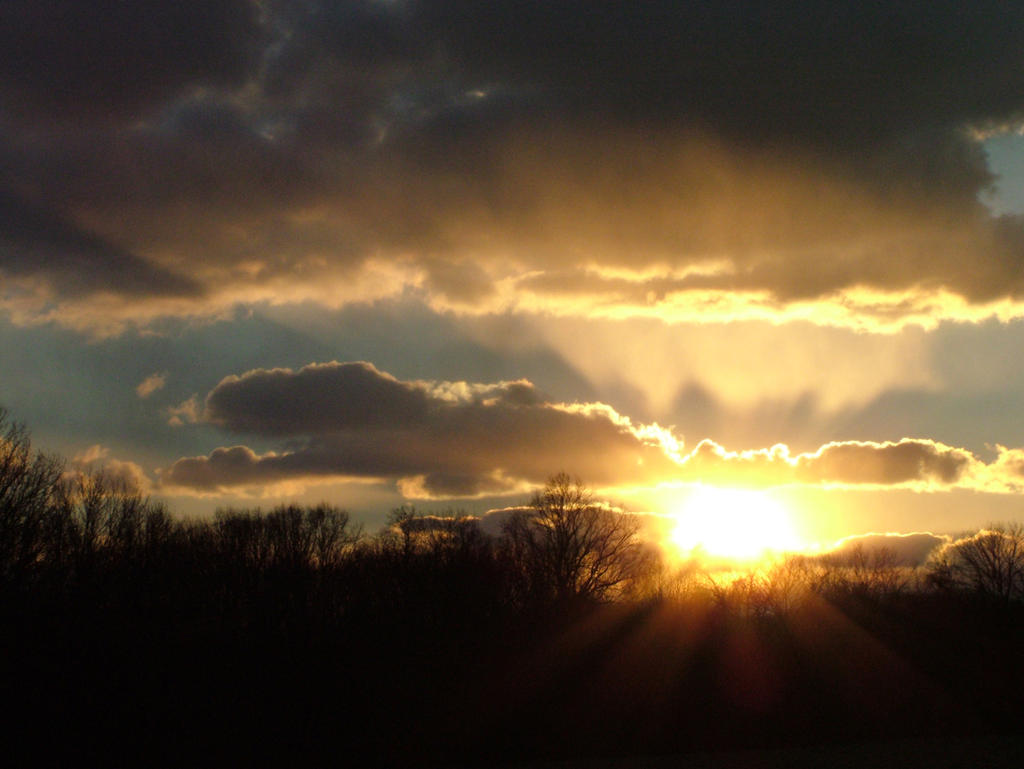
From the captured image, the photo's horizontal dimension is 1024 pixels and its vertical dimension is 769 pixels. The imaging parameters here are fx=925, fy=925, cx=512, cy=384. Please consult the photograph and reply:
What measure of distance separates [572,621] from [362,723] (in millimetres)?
26349

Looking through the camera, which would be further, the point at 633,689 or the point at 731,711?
the point at 633,689

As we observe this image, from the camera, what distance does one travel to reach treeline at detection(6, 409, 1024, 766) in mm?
45531

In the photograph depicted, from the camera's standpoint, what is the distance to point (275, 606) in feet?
234

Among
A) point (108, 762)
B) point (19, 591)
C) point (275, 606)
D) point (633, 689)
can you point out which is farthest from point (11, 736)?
point (633, 689)

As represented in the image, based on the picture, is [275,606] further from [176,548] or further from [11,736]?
[11,736]

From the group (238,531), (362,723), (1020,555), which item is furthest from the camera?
(1020,555)

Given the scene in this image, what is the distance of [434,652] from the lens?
59.1 meters

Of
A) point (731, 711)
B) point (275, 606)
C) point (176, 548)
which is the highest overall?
point (176, 548)

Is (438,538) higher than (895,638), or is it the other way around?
(438,538)

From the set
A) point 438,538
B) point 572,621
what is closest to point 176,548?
point 438,538

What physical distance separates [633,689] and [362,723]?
19781 millimetres

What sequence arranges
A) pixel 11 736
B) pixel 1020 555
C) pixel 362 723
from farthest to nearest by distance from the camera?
pixel 1020 555, pixel 362 723, pixel 11 736

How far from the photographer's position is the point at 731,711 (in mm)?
56469

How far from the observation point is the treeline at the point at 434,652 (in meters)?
45.5
